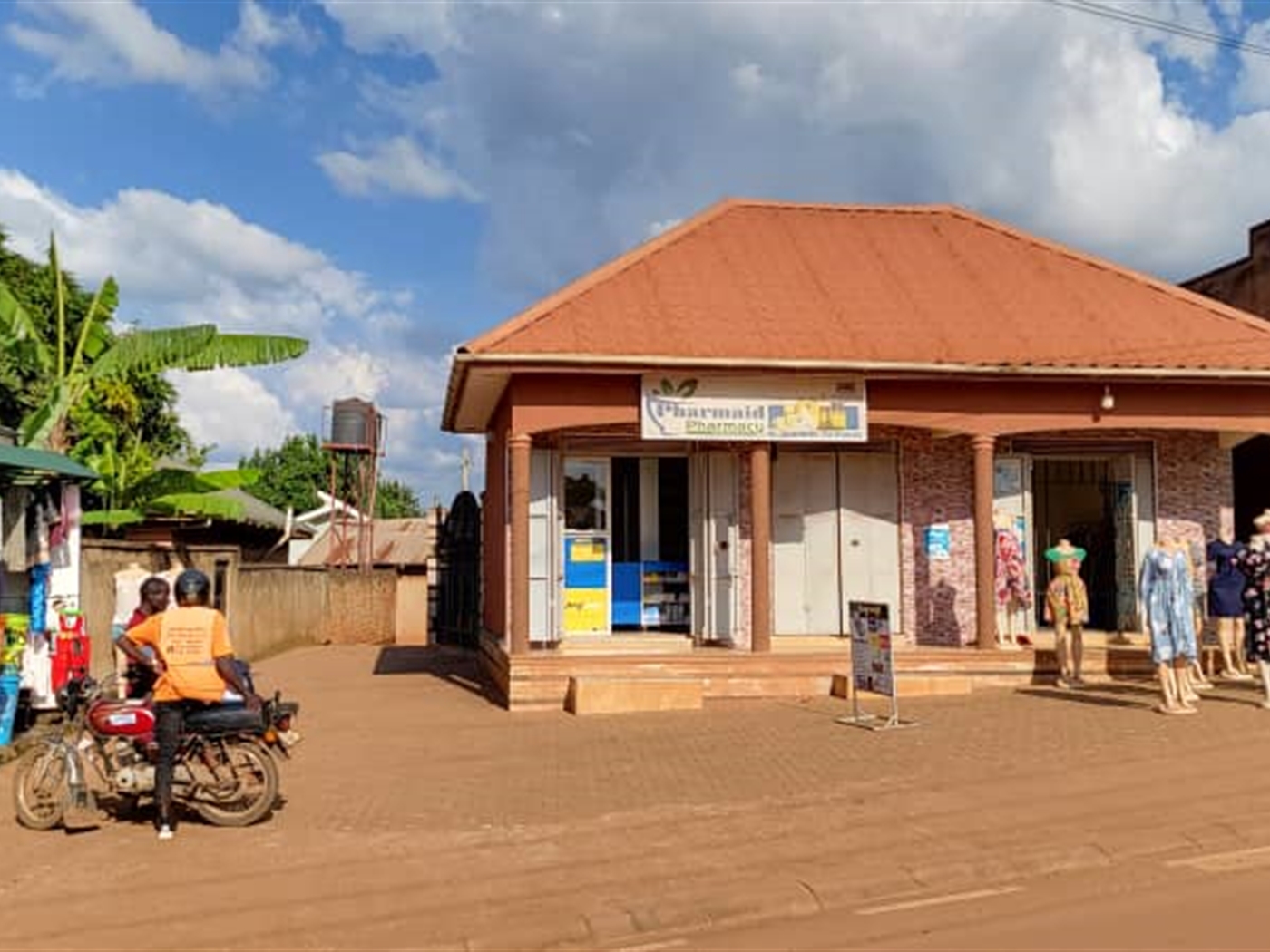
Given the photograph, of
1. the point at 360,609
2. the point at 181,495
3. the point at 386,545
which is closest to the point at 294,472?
the point at 386,545

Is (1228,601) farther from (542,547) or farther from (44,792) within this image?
(44,792)

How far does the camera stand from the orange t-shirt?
7.28 meters

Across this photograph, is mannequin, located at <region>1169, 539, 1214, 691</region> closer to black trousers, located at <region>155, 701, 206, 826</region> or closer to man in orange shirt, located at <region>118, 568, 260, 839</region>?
man in orange shirt, located at <region>118, 568, 260, 839</region>

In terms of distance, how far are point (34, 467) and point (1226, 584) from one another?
40.0 feet

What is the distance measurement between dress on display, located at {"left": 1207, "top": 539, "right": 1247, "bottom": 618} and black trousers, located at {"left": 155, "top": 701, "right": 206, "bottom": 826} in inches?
418

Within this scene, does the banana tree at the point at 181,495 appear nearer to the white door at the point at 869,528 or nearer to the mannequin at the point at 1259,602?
the white door at the point at 869,528

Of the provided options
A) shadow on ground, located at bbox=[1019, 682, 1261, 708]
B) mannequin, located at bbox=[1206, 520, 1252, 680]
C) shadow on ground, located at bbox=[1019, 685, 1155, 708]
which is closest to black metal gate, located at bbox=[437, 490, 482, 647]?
shadow on ground, located at bbox=[1019, 685, 1155, 708]

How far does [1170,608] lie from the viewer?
11.0 meters

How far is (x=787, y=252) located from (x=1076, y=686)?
21.6 ft

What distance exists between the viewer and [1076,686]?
1281cm

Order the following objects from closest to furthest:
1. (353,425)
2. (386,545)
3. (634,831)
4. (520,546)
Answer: (634,831) < (520,546) < (353,425) < (386,545)

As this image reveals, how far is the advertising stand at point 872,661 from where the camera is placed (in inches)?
420

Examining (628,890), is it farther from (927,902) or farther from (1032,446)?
(1032,446)

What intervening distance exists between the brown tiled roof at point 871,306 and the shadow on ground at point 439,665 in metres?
4.67
